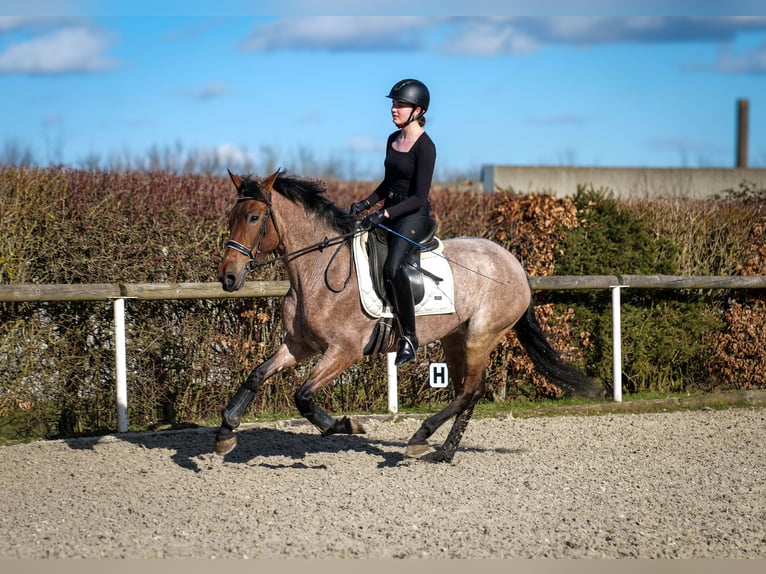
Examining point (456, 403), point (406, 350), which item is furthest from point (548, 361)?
point (406, 350)

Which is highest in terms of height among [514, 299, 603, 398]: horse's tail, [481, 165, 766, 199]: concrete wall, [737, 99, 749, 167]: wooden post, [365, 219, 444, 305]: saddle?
[737, 99, 749, 167]: wooden post

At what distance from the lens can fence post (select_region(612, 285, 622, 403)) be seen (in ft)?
32.9

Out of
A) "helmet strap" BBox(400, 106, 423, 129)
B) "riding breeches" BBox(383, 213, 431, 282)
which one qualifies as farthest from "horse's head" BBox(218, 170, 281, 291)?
"helmet strap" BBox(400, 106, 423, 129)

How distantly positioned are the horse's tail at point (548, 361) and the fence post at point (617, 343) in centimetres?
205

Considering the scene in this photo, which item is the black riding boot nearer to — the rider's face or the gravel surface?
the gravel surface

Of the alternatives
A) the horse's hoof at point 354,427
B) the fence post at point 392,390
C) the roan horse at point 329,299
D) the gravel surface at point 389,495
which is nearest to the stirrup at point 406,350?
the roan horse at point 329,299

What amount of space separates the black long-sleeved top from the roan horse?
41cm

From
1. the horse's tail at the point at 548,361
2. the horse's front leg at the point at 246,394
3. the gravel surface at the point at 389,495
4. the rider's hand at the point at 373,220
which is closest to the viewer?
the gravel surface at the point at 389,495

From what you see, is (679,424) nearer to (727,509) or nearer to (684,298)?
(684,298)

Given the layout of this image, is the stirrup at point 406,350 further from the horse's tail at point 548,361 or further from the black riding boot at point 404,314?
the horse's tail at point 548,361

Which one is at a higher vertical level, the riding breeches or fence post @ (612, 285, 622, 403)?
the riding breeches

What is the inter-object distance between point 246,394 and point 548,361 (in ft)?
9.43

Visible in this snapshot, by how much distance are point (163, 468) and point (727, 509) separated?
157 inches

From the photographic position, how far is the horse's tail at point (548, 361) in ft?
26.5
